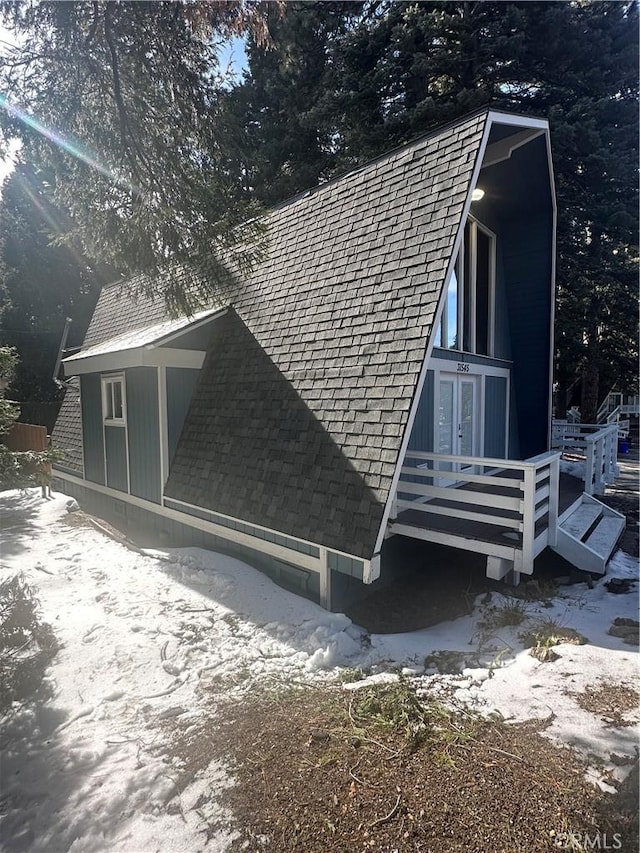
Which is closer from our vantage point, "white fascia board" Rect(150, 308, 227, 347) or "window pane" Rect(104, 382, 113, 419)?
"white fascia board" Rect(150, 308, 227, 347)

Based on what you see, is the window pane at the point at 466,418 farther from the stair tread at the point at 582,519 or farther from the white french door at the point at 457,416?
the stair tread at the point at 582,519

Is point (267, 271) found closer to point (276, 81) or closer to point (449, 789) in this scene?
point (449, 789)

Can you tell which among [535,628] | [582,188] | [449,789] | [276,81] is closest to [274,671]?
[449,789]

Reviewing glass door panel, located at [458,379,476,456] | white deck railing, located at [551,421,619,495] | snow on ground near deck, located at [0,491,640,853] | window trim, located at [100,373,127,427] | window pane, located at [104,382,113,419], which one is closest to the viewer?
snow on ground near deck, located at [0,491,640,853]

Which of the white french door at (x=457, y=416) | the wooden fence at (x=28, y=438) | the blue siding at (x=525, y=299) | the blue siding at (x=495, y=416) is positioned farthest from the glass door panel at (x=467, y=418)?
the wooden fence at (x=28, y=438)

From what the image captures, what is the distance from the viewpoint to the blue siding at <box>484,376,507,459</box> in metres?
8.24

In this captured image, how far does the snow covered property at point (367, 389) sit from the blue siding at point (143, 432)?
0.04 m

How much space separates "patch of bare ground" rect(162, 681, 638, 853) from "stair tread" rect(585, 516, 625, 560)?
418cm

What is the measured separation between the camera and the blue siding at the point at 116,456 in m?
8.22

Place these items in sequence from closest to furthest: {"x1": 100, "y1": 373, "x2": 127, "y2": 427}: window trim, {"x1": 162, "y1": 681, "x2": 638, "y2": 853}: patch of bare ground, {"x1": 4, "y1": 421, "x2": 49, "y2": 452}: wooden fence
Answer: {"x1": 162, "y1": 681, "x2": 638, "y2": 853}: patch of bare ground, {"x1": 100, "y1": 373, "x2": 127, "y2": 427}: window trim, {"x1": 4, "y1": 421, "x2": 49, "y2": 452}: wooden fence

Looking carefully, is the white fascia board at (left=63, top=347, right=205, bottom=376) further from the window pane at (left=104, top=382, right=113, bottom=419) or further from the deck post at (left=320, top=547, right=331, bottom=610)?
the deck post at (left=320, top=547, right=331, bottom=610)

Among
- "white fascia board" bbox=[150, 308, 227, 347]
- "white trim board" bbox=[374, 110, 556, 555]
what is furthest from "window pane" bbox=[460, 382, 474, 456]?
"white fascia board" bbox=[150, 308, 227, 347]

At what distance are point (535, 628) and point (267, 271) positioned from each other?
5.94 meters

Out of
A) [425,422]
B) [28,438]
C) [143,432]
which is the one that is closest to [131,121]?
[143,432]
